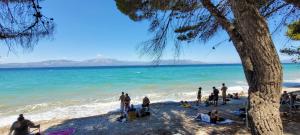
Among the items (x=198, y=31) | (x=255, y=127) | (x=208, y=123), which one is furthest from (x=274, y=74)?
(x=208, y=123)

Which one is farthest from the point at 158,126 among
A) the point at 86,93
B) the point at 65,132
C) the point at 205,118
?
the point at 86,93

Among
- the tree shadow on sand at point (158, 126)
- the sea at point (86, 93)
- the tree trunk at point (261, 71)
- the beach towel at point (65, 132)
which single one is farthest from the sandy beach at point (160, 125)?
the tree trunk at point (261, 71)

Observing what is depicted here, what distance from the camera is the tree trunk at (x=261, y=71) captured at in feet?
12.3

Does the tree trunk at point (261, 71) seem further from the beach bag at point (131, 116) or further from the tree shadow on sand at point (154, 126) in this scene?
the beach bag at point (131, 116)

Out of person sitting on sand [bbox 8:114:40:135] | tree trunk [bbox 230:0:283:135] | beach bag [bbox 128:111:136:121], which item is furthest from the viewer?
beach bag [bbox 128:111:136:121]

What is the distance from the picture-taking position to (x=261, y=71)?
379 cm

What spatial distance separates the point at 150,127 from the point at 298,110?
22.5 ft

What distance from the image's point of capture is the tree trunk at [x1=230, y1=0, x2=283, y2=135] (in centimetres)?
375

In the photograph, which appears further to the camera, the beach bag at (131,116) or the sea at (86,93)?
the sea at (86,93)

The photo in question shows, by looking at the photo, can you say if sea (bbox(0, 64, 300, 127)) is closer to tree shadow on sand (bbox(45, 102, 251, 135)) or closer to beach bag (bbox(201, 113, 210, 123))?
tree shadow on sand (bbox(45, 102, 251, 135))

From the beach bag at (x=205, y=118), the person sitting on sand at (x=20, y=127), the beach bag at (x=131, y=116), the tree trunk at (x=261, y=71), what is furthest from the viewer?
the beach bag at (x=131, y=116)

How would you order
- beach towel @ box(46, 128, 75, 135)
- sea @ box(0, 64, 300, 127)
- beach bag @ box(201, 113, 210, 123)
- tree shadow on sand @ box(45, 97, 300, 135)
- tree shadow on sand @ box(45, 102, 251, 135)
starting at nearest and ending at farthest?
tree shadow on sand @ box(45, 97, 300, 135) < tree shadow on sand @ box(45, 102, 251, 135) < beach towel @ box(46, 128, 75, 135) < beach bag @ box(201, 113, 210, 123) < sea @ box(0, 64, 300, 127)

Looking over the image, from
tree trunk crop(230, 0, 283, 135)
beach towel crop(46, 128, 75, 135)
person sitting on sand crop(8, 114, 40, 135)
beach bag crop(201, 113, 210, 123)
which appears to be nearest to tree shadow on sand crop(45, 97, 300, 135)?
beach towel crop(46, 128, 75, 135)

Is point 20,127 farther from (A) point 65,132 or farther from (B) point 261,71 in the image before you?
(B) point 261,71
